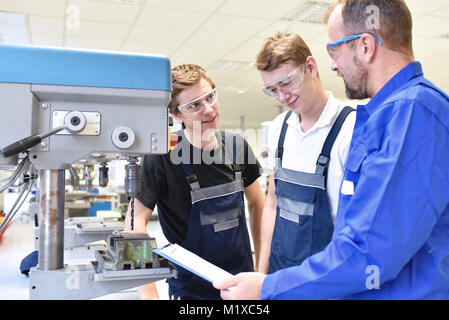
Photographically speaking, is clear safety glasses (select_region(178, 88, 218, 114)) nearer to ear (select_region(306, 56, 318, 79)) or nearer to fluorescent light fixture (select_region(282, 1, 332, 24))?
ear (select_region(306, 56, 318, 79))

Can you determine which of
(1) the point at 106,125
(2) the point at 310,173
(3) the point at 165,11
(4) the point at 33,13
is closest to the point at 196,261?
(1) the point at 106,125

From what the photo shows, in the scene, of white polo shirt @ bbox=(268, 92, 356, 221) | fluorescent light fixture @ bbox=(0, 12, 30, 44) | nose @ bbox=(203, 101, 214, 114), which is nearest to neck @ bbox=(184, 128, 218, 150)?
nose @ bbox=(203, 101, 214, 114)

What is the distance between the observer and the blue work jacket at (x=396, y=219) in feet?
2.55

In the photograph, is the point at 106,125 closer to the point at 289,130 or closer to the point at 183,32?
the point at 289,130

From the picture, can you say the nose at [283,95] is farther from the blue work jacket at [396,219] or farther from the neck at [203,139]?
the blue work jacket at [396,219]

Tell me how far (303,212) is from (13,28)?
4.74 metres

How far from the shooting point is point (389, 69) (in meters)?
0.96

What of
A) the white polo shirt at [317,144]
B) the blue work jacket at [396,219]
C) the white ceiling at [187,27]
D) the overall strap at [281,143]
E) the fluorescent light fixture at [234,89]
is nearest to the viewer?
the blue work jacket at [396,219]

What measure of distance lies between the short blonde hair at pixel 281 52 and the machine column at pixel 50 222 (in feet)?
2.82

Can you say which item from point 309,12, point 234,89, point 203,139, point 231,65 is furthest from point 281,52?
point 234,89

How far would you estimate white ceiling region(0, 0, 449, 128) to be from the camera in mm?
4207

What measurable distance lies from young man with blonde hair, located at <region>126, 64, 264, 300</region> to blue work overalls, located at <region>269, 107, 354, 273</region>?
0.61 ft

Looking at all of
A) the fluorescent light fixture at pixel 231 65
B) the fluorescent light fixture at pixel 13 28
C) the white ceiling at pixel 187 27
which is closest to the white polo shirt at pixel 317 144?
the white ceiling at pixel 187 27
